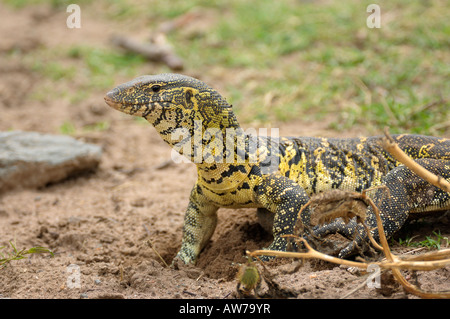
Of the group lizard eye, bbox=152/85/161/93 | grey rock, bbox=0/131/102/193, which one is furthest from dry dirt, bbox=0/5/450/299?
lizard eye, bbox=152/85/161/93

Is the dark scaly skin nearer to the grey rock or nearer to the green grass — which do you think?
the green grass

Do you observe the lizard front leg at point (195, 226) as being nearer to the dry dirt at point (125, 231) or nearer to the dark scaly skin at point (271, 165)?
the dark scaly skin at point (271, 165)

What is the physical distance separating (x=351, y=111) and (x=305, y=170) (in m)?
2.96

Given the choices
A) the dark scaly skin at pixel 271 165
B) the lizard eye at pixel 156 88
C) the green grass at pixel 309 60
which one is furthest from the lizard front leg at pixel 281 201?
the green grass at pixel 309 60

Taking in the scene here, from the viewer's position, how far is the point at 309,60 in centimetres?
962

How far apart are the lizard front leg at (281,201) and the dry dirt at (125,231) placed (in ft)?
1.08

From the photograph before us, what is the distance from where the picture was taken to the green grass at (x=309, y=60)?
24.8 ft

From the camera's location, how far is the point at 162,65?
34.8 feet

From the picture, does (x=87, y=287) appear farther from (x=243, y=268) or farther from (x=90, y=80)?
(x=90, y=80)

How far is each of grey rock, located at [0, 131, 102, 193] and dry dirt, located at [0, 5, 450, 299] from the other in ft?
0.51

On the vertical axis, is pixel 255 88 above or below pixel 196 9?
below

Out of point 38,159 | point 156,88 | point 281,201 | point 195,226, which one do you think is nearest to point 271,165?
point 281,201

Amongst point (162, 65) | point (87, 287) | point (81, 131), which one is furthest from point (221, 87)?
point (87, 287)

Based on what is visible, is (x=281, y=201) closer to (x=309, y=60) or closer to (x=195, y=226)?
(x=195, y=226)
